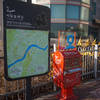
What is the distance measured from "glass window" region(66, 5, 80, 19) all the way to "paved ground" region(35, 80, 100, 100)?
15539mm

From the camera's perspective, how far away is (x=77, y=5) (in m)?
20.3

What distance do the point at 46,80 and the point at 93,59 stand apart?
8.77ft

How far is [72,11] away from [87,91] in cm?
1687

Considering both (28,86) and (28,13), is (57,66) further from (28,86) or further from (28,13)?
(28,13)

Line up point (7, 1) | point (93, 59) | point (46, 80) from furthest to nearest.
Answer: point (93, 59), point (46, 80), point (7, 1)

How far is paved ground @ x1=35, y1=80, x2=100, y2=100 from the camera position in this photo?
13.6 ft

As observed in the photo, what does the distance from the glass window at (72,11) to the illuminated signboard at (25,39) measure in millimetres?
17974

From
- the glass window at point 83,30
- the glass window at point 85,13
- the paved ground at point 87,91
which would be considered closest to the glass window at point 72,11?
the glass window at point 85,13

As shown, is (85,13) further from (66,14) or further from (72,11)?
(66,14)

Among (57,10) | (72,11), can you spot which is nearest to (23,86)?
(57,10)

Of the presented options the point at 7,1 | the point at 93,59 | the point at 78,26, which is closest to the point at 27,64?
the point at 7,1

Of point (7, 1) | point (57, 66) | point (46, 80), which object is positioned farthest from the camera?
point (46, 80)

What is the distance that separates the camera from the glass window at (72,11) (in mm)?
19906

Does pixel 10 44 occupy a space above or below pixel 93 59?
above
